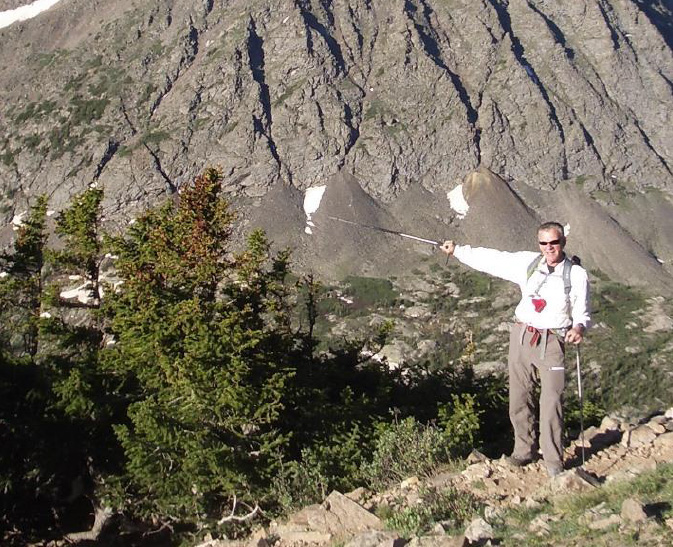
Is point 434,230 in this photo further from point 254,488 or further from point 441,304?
point 254,488

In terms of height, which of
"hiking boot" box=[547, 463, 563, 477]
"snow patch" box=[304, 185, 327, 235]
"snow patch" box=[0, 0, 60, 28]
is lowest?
"hiking boot" box=[547, 463, 563, 477]

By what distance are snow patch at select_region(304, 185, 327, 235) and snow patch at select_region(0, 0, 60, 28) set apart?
245 feet

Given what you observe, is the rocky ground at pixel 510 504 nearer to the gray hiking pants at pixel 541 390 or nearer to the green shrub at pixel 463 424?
the gray hiking pants at pixel 541 390

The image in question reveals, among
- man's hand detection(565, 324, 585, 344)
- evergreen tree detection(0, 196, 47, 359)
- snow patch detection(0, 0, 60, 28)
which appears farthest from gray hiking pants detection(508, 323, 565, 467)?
snow patch detection(0, 0, 60, 28)

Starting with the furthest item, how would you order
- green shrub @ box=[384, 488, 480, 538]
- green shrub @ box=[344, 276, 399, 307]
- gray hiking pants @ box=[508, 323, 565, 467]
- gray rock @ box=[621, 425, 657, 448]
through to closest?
green shrub @ box=[344, 276, 399, 307] → gray rock @ box=[621, 425, 657, 448] → gray hiking pants @ box=[508, 323, 565, 467] → green shrub @ box=[384, 488, 480, 538]

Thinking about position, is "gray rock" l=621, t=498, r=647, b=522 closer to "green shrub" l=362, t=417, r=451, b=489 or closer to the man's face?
the man's face

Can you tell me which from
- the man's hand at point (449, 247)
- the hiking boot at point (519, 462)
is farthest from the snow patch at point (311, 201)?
the man's hand at point (449, 247)

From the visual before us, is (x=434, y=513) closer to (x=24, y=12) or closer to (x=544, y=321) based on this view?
(x=544, y=321)

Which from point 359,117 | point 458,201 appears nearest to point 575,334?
point 458,201

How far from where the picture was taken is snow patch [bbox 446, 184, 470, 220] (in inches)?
3815

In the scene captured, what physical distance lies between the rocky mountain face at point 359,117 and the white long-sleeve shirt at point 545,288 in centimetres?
7689

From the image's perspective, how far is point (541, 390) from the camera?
6980 millimetres

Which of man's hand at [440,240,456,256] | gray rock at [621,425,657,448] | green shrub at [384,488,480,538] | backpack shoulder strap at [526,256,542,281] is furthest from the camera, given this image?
gray rock at [621,425,657,448]

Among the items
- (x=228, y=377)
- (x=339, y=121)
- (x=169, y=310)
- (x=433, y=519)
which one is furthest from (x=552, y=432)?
(x=339, y=121)
